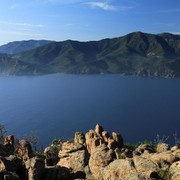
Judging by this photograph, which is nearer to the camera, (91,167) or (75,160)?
(91,167)

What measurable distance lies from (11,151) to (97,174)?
1617cm

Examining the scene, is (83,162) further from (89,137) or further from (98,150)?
(89,137)

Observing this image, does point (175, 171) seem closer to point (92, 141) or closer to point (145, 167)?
point (145, 167)

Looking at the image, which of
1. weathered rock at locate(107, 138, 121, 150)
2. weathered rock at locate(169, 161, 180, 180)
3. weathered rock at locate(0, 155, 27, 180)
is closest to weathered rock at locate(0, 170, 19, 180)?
weathered rock at locate(0, 155, 27, 180)

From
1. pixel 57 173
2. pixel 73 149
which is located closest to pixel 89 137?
pixel 73 149

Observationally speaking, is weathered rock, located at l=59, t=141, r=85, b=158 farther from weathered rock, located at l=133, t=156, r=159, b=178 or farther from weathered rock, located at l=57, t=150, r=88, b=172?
weathered rock, located at l=133, t=156, r=159, b=178

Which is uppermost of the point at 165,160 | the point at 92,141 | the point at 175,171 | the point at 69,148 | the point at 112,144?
the point at 175,171

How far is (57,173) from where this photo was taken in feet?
105

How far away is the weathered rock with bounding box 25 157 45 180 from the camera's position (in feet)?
101

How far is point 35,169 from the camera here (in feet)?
102

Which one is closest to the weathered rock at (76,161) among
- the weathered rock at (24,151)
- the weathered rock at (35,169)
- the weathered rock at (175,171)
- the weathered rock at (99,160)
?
the weathered rock at (99,160)

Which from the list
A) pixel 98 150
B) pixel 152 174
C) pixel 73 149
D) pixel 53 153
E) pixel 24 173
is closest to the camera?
pixel 152 174

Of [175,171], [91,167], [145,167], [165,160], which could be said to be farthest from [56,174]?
[165,160]

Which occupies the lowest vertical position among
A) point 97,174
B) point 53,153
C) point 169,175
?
point 53,153
